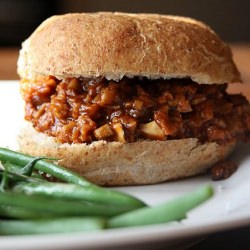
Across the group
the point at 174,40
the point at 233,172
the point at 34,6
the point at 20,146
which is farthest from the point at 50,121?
the point at 34,6

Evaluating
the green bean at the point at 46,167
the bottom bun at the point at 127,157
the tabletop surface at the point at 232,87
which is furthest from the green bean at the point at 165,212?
the bottom bun at the point at 127,157

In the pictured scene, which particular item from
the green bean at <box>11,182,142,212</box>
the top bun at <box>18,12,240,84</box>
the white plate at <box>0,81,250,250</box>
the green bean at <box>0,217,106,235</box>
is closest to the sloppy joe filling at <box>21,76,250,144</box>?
the top bun at <box>18,12,240,84</box>

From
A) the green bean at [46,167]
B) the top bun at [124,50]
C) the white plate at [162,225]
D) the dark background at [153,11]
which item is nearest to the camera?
the white plate at [162,225]

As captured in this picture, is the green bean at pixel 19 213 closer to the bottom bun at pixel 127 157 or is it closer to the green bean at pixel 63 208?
the green bean at pixel 63 208

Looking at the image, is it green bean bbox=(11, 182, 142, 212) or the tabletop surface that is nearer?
green bean bbox=(11, 182, 142, 212)

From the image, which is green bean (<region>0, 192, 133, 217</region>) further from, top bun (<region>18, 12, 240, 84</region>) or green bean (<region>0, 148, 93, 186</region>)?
top bun (<region>18, 12, 240, 84</region>)
